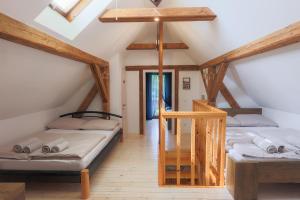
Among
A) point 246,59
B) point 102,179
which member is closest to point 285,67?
point 246,59

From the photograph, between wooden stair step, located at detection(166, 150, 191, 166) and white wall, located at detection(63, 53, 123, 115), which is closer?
wooden stair step, located at detection(166, 150, 191, 166)

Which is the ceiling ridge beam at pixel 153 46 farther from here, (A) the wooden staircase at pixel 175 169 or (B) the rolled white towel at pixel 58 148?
(B) the rolled white towel at pixel 58 148

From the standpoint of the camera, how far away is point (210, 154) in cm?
322

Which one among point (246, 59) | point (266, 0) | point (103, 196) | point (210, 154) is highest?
point (266, 0)

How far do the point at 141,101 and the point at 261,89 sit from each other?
130 inches

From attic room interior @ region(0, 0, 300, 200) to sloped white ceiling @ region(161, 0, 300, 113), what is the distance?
2 cm

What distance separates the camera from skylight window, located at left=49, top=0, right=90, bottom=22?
2.65 meters

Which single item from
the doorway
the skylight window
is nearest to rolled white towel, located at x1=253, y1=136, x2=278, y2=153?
the skylight window

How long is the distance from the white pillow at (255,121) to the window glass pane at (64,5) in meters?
3.75

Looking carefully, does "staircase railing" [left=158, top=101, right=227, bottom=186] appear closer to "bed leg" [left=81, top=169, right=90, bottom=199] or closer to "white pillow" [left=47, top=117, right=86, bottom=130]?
"bed leg" [left=81, top=169, right=90, bottom=199]

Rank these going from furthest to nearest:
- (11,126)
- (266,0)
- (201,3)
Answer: (11,126) < (201,3) < (266,0)

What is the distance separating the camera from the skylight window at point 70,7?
2654 mm

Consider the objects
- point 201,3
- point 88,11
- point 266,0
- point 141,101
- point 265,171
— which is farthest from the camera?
point 141,101

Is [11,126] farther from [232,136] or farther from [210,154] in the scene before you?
[232,136]
